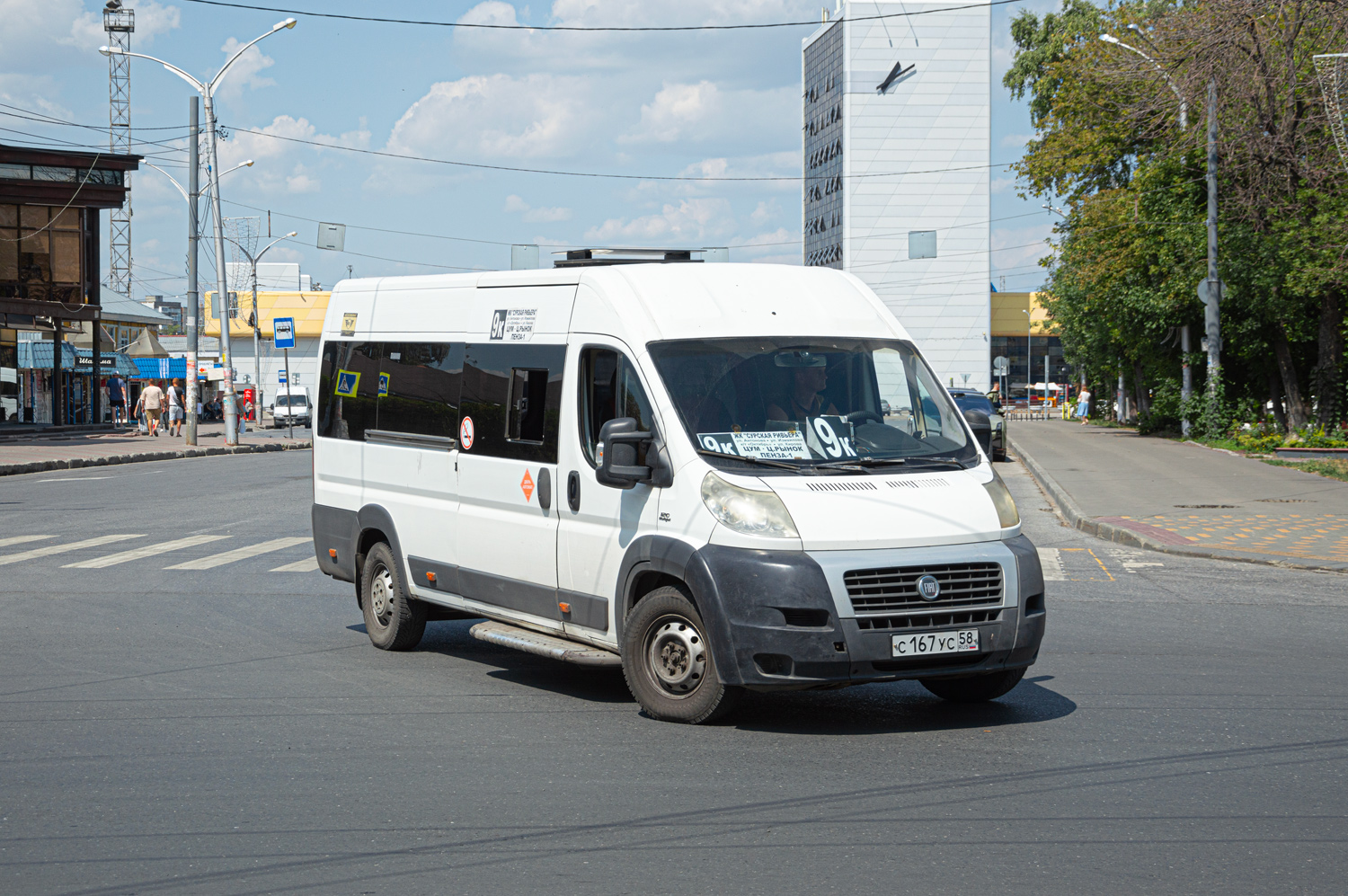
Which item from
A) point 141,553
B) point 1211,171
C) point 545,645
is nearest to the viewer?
point 545,645

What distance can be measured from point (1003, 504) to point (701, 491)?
61.6 inches

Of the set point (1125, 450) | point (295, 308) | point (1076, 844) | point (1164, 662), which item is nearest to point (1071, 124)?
point (1125, 450)

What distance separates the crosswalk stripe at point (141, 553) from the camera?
45.8 feet

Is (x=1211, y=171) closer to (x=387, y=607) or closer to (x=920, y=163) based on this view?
(x=387, y=607)

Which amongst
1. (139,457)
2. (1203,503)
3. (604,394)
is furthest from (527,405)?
(139,457)

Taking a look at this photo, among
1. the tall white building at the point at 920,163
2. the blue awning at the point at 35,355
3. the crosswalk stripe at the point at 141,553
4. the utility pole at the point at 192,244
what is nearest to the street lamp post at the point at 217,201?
the utility pole at the point at 192,244

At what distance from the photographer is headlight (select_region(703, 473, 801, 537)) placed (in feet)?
21.7

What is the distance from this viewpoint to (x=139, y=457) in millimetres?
33719

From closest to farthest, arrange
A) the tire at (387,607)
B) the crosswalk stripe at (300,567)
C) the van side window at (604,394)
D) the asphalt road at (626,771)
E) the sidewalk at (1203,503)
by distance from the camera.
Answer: the asphalt road at (626,771) < the van side window at (604,394) < the tire at (387,607) < the crosswalk stripe at (300,567) < the sidewalk at (1203,503)

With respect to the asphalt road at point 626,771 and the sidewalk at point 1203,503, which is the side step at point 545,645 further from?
the sidewalk at point 1203,503

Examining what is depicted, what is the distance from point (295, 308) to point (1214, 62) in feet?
250

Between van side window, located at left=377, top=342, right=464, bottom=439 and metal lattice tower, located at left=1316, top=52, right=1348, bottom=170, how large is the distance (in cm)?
2034

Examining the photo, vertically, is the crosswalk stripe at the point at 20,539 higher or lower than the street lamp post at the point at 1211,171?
lower

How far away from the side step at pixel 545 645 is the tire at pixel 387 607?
0.86m
